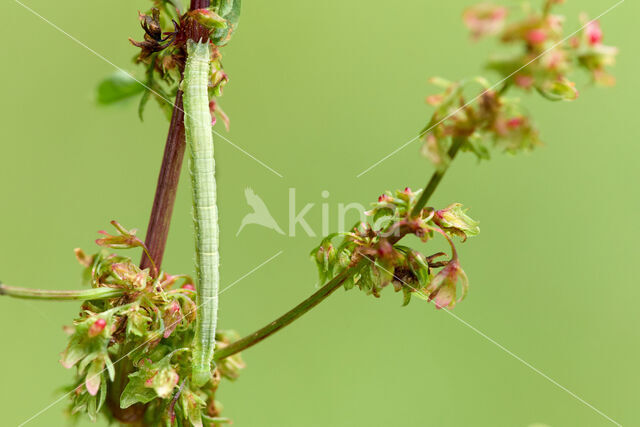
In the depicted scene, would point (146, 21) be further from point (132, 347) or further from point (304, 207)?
point (304, 207)

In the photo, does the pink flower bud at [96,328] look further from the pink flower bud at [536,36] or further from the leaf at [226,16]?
the pink flower bud at [536,36]

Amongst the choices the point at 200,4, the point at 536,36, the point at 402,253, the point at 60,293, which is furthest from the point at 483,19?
the point at 60,293

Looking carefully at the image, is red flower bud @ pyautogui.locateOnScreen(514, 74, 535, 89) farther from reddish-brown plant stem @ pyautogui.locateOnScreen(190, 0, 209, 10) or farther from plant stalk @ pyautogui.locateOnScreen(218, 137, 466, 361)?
reddish-brown plant stem @ pyautogui.locateOnScreen(190, 0, 209, 10)

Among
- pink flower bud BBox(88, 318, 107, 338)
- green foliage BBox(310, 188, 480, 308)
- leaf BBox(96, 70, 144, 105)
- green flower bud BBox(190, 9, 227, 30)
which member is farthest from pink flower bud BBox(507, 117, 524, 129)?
leaf BBox(96, 70, 144, 105)

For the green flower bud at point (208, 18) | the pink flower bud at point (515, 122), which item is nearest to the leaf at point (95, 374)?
the green flower bud at point (208, 18)

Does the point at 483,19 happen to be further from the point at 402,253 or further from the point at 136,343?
the point at 136,343

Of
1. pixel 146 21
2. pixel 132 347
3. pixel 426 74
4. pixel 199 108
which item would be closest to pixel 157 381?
pixel 132 347

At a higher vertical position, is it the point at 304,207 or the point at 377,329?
the point at 304,207
